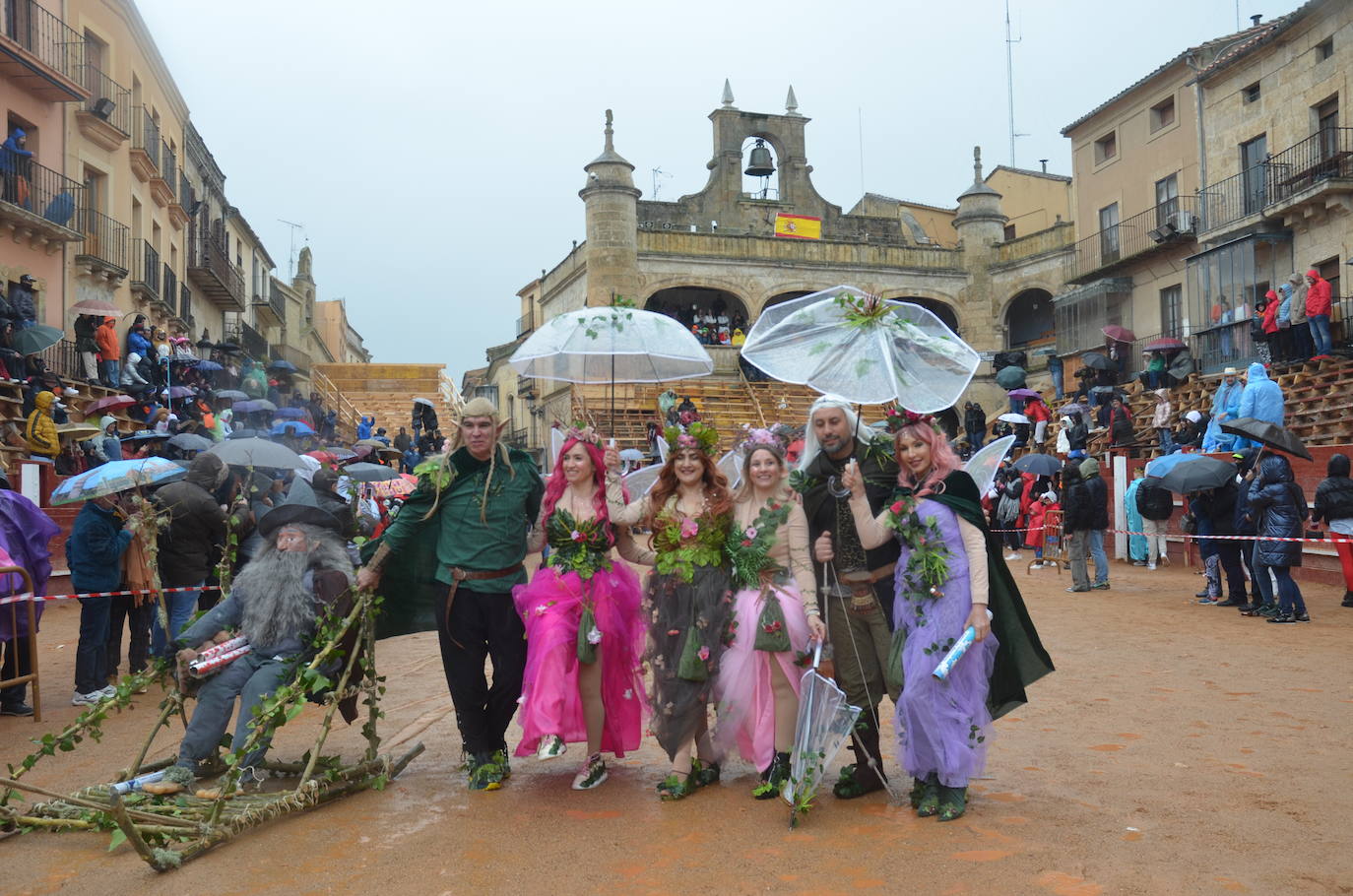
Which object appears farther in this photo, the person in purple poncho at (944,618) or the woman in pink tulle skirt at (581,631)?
the woman in pink tulle skirt at (581,631)

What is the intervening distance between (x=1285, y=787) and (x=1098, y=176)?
32.7 meters

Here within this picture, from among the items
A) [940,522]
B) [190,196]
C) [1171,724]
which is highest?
[190,196]

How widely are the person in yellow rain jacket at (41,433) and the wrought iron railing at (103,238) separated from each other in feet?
26.0

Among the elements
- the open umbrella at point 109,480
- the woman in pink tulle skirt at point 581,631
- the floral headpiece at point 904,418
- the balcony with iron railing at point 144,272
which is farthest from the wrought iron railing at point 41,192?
the floral headpiece at point 904,418

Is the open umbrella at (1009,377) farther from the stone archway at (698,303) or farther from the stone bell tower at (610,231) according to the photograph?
the stone bell tower at (610,231)

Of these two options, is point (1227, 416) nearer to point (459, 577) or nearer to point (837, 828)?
point (837, 828)

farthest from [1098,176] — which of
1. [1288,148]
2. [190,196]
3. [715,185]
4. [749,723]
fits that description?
[749,723]

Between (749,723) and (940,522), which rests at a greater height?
(940,522)

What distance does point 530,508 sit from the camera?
5.88m

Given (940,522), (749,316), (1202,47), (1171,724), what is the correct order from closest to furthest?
1. (940,522)
2. (1171,724)
3. (1202,47)
4. (749,316)

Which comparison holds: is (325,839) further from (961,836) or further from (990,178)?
(990,178)

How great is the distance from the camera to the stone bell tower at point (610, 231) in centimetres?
3681

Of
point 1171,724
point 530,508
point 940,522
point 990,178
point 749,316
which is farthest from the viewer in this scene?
point 990,178

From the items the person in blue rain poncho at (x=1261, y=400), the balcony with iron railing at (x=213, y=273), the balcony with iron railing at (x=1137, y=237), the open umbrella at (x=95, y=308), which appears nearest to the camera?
the person in blue rain poncho at (x=1261, y=400)
